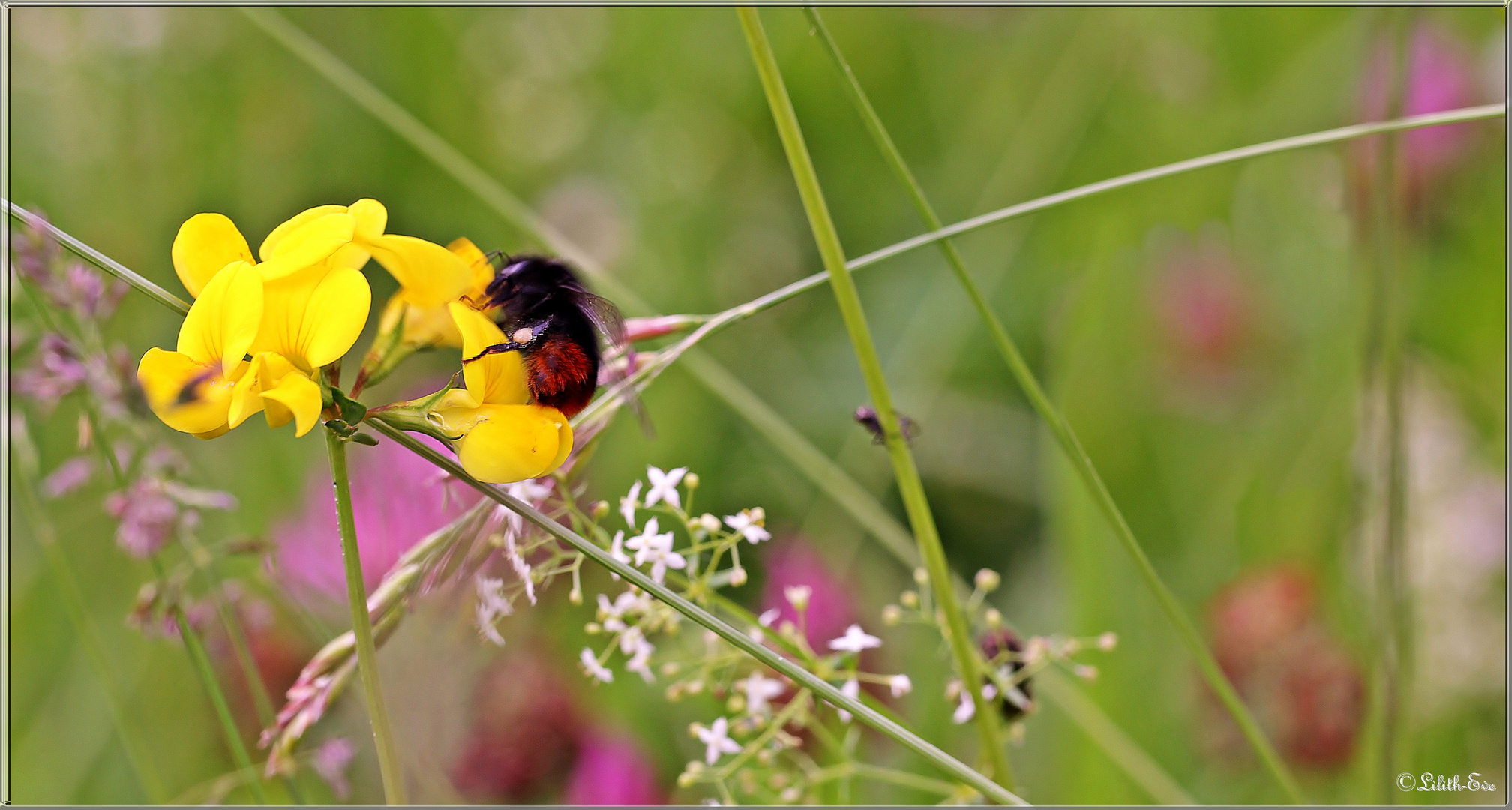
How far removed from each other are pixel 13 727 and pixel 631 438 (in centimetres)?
69

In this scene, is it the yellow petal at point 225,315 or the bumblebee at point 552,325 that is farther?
the bumblebee at point 552,325

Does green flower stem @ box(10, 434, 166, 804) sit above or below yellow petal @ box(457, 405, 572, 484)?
below

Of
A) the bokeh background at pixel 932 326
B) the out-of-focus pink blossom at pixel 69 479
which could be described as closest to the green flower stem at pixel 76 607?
the out-of-focus pink blossom at pixel 69 479

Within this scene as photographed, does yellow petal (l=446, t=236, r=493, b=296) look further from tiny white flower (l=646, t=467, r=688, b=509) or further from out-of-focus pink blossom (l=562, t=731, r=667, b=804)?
out-of-focus pink blossom (l=562, t=731, r=667, b=804)

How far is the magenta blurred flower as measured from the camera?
0.83 metres

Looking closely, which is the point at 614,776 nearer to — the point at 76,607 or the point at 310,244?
the point at 76,607

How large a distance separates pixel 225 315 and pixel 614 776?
557 mm

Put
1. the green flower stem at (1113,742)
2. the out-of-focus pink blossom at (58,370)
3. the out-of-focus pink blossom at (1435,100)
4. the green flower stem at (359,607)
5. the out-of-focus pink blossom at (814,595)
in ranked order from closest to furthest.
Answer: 1. the green flower stem at (359,607)
2. the out-of-focus pink blossom at (58,370)
3. the green flower stem at (1113,742)
4. the out-of-focus pink blossom at (814,595)
5. the out-of-focus pink blossom at (1435,100)

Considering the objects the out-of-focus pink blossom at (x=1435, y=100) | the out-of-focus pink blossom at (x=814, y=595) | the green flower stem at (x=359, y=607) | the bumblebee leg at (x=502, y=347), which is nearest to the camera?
the green flower stem at (x=359, y=607)

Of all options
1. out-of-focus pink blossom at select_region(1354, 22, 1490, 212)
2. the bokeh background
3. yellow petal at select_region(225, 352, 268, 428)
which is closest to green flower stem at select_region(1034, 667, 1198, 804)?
the bokeh background

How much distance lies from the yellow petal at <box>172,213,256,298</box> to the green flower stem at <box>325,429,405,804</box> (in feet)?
0.33

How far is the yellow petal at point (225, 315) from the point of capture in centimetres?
37

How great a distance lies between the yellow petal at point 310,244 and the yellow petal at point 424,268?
0.04ft

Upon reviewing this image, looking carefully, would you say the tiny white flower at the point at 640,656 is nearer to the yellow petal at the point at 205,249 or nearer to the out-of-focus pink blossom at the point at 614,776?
the yellow petal at the point at 205,249
